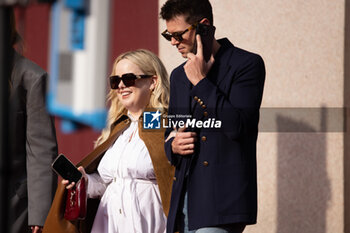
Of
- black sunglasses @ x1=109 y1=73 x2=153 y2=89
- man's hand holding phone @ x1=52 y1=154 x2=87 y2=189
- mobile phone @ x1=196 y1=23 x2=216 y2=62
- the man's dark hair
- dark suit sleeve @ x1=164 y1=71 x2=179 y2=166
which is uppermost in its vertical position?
the man's dark hair

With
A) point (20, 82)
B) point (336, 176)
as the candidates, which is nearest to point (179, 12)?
point (20, 82)

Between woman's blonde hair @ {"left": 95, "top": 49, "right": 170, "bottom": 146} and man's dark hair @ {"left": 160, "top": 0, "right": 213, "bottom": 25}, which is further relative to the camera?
woman's blonde hair @ {"left": 95, "top": 49, "right": 170, "bottom": 146}

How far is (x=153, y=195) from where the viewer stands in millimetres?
3906

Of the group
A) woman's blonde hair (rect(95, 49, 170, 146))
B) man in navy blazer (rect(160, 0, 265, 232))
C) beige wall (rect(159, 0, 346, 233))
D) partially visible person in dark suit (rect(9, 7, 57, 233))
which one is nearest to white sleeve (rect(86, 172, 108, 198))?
woman's blonde hair (rect(95, 49, 170, 146))

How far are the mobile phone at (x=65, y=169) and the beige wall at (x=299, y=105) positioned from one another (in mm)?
2207

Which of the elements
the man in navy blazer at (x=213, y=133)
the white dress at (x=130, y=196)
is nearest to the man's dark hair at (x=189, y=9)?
the man in navy blazer at (x=213, y=133)

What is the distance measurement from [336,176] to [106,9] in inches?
176

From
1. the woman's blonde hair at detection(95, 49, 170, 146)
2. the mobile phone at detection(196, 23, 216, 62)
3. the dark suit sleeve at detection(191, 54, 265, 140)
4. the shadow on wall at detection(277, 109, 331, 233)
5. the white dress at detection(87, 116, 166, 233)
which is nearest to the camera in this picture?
the dark suit sleeve at detection(191, 54, 265, 140)

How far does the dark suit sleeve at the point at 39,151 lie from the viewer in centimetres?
357

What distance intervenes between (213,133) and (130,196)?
99 cm

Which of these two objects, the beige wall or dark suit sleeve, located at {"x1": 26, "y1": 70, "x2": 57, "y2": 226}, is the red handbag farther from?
the beige wall

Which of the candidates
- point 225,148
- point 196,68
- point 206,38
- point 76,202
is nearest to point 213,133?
point 225,148

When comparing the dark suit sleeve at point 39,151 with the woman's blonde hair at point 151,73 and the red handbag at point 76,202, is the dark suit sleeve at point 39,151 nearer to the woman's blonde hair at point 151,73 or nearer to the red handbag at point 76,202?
the red handbag at point 76,202

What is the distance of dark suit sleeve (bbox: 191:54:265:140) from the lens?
2.98m
